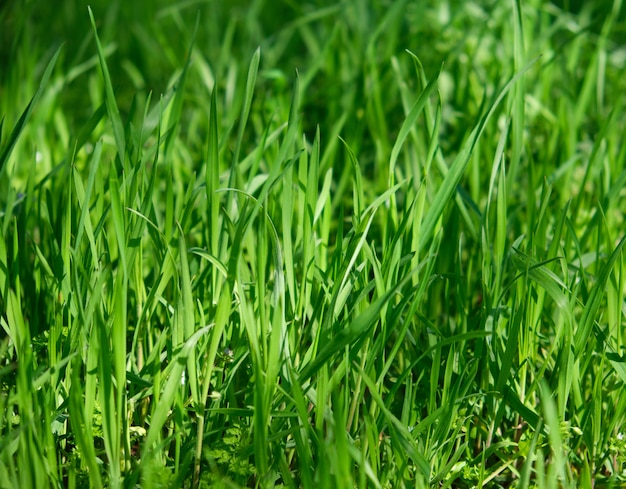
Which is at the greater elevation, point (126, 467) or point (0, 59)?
point (0, 59)

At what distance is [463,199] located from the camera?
1.74 m

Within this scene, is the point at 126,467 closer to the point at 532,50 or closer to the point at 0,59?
the point at 532,50

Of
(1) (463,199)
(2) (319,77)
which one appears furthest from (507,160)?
(2) (319,77)

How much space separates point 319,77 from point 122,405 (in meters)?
2.00

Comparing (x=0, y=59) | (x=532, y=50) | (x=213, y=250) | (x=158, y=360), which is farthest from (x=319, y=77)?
(x=158, y=360)

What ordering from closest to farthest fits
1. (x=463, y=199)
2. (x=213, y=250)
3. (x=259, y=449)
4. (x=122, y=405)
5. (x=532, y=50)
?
(x=259, y=449), (x=122, y=405), (x=213, y=250), (x=463, y=199), (x=532, y=50)

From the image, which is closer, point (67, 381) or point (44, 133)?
point (67, 381)

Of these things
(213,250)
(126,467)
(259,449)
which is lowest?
(126,467)

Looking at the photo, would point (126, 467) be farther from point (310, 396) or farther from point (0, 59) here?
point (0, 59)

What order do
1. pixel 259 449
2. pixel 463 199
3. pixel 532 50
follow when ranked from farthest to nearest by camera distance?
1. pixel 532 50
2. pixel 463 199
3. pixel 259 449

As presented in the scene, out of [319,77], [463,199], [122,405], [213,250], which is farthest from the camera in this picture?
[319,77]

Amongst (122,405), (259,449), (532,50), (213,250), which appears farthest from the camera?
(532,50)

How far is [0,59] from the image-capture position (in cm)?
316

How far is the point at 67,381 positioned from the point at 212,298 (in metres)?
0.29
